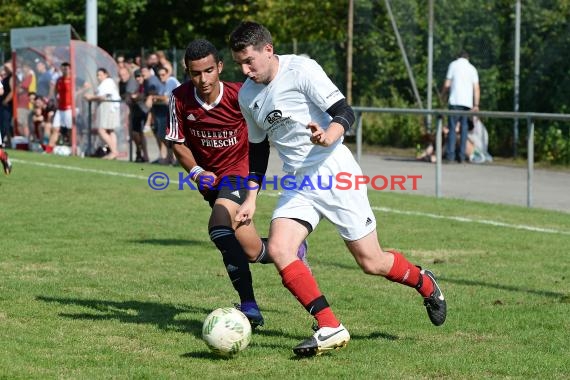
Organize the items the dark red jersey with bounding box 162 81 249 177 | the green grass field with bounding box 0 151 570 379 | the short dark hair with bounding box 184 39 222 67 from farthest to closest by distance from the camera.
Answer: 1. the dark red jersey with bounding box 162 81 249 177
2. the short dark hair with bounding box 184 39 222 67
3. the green grass field with bounding box 0 151 570 379

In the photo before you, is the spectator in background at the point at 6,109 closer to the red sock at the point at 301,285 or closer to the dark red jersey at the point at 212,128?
the dark red jersey at the point at 212,128

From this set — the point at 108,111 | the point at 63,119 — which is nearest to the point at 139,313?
the point at 108,111

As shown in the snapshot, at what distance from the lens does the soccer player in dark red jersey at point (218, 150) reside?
790 cm

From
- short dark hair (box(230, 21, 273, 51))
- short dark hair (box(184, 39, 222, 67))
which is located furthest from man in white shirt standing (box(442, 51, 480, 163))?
short dark hair (box(230, 21, 273, 51))

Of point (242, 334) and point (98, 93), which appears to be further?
point (98, 93)

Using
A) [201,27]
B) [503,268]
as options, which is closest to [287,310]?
[503,268]

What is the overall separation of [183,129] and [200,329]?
1410 mm

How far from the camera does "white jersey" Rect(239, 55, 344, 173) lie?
700 centimetres

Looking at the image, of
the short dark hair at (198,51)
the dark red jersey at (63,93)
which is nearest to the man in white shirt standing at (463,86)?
the dark red jersey at (63,93)

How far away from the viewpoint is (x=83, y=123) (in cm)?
2552

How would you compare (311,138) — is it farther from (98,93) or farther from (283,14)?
(283,14)

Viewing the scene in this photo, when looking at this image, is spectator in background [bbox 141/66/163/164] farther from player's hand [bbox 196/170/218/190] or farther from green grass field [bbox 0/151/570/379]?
player's hand [bbox 196/170/218/190]

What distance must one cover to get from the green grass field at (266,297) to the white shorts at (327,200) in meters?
0.76

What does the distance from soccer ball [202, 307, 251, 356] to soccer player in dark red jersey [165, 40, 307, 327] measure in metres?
0.85
